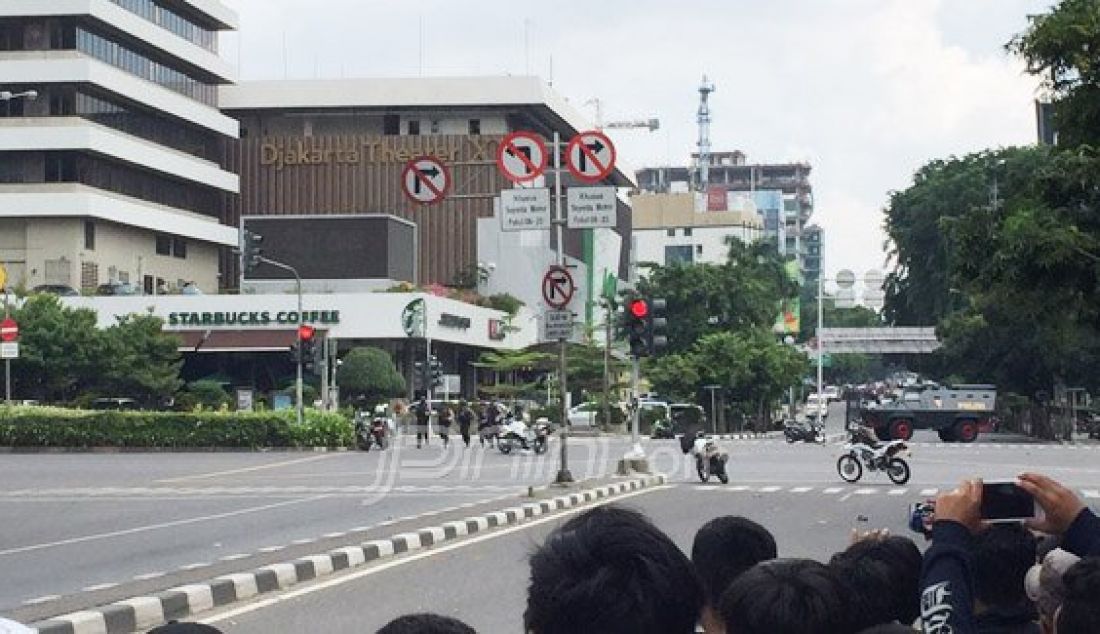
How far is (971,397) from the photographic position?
60656mm

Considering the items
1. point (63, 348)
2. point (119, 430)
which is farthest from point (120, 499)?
point (63, 348)

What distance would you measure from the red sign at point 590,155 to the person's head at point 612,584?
20.9 m

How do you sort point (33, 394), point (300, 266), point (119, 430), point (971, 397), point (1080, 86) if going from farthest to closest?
point (300, 266), point (33, 394), point (971, 397), point (119, 430), point (1080, 86)

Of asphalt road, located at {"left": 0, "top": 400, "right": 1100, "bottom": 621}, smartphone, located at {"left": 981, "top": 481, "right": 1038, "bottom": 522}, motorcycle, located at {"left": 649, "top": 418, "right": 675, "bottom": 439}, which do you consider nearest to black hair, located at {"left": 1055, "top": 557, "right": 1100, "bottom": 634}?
smartphone, located at {"left": 981, "top": 481, "right": 1038, "bottom": 522}

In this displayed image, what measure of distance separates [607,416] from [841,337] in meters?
43.1

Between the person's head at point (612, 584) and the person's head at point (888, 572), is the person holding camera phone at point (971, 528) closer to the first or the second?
the person's head at point (888, 572)

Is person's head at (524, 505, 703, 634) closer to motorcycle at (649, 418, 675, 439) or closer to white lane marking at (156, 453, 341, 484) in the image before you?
white lane marking at (156, 453, 341, 484)

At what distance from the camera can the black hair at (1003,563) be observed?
4.76 meters

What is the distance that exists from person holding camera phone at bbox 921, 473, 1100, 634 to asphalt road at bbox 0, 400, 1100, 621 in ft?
28.1

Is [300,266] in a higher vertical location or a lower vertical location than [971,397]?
higher

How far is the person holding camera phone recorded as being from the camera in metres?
4.40

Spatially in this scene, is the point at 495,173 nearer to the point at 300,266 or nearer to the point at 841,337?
the point at 300,266

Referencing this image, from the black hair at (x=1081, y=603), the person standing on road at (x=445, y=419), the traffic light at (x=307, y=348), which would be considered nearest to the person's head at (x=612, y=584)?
the black hair at (x=1081, y=603)

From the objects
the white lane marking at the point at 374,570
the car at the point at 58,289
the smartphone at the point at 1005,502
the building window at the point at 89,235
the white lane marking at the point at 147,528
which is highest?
the building window at the point at 89,235
